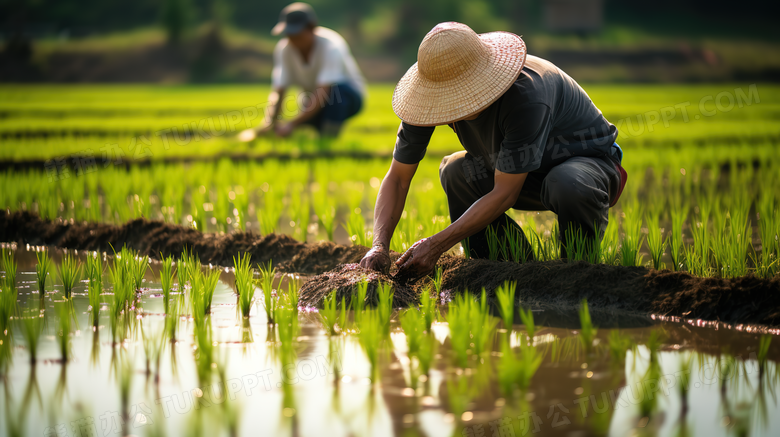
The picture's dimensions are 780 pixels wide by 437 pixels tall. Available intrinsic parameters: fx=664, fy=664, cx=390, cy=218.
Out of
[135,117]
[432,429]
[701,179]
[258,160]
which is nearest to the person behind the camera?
[432,429]

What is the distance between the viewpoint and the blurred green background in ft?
75.6

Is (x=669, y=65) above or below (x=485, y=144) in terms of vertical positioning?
above

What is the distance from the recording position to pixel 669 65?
905 inches

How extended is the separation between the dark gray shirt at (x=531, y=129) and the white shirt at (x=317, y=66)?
14.2 feet

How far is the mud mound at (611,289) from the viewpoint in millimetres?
2100

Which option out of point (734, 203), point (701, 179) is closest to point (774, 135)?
point (701, 179)

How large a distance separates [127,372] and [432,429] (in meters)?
0.78

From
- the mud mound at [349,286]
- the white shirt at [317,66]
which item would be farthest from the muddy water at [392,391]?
the white shirt at [317,66]

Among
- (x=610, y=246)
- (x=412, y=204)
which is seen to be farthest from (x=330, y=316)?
(x=412, y=204)

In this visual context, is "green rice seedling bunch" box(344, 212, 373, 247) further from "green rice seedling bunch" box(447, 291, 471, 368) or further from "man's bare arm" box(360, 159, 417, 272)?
"green rice seedling bunch" box(447, 291, 471, 368)

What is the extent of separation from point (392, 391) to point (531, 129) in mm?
966

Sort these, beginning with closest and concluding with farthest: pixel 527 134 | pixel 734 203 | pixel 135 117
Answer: pixel 527 134 → pixel 734 203 → pixel 135 117

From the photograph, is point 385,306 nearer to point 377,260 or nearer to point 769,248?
point 377,260

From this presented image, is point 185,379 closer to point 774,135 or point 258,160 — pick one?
point 258,160
